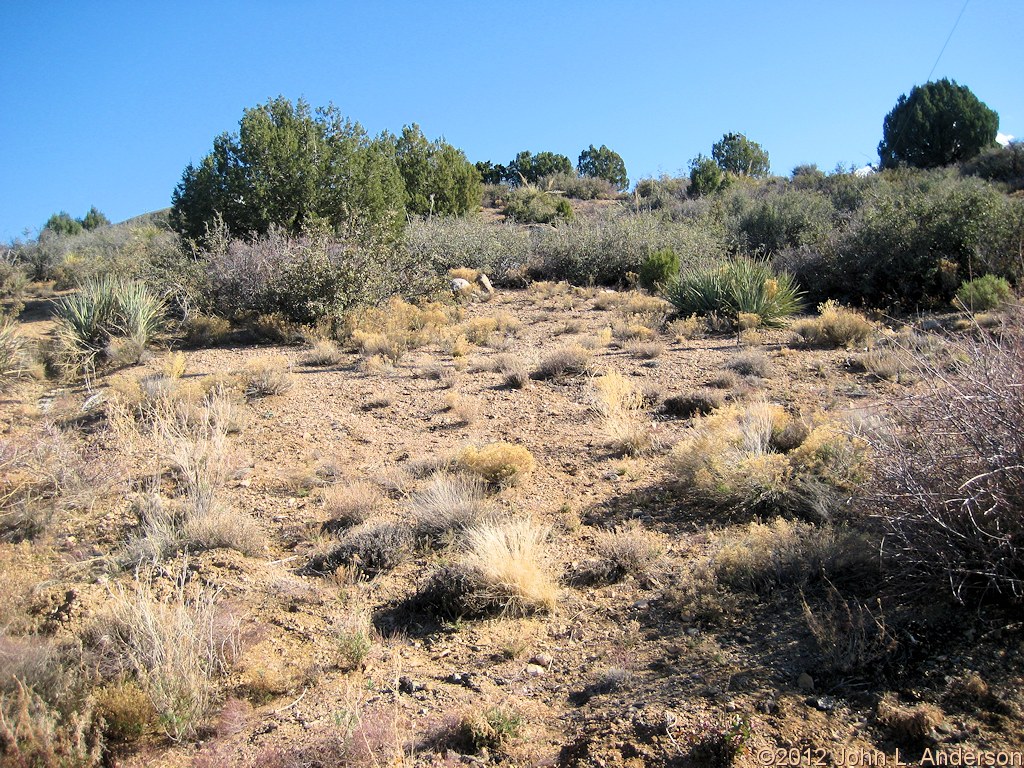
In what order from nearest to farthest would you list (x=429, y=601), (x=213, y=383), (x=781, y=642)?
(x=781, y=642), (x=429, y=601), (x=213, y=383)

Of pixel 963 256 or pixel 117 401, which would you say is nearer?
pixel 117 401

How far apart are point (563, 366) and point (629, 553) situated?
4671mm

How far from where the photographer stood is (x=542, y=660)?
12.6ft

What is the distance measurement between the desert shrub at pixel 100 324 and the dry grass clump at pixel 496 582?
730cm

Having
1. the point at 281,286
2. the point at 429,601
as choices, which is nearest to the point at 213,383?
the point at 281,286

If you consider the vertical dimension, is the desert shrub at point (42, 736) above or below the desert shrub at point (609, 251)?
below

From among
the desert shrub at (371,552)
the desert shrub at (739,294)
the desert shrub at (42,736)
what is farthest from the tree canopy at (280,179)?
the desert shrub at (42,736)

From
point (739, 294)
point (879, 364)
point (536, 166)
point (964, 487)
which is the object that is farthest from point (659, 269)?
point (536, 166)

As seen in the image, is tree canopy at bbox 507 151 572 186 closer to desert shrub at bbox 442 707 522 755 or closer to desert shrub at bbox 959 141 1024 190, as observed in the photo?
desert shrub at bbox 959 141 1024 190

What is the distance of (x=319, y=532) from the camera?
5.61 meters

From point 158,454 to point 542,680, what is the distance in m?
4.80

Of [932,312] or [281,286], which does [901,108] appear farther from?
[281,286]

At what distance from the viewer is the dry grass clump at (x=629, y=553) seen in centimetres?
460

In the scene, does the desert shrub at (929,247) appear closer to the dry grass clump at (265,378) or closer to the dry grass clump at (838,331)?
the dry grass clump at (838,331)
